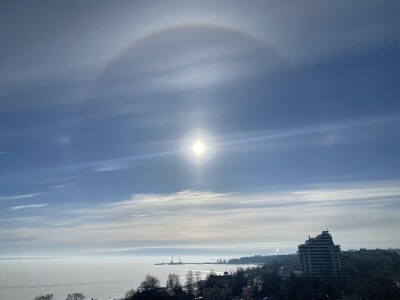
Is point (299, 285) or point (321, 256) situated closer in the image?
point (299, 285)

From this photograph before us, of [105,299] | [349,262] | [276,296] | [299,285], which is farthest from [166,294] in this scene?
[349,262]

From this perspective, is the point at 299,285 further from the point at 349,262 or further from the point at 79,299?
the point at 349,262

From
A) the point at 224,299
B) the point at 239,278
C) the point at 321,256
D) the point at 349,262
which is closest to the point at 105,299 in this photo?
the point at 239,278

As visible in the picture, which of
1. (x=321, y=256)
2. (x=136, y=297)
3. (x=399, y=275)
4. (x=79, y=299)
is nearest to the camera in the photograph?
(x=136, y=297)

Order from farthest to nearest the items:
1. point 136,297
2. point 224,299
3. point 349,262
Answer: point 349,262 → point 224,299 → point 136,297

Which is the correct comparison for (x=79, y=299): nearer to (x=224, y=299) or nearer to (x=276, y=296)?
(x=224, y=299)

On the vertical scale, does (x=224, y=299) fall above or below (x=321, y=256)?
below
